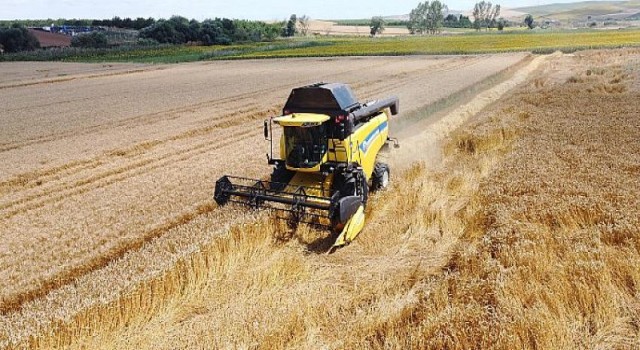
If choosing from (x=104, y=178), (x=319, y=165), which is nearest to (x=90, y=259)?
(x=319, y=165)

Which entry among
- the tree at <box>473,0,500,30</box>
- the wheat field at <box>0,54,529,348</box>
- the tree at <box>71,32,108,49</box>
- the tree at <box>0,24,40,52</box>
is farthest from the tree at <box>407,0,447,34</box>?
the wheat field at <box>0,54,529,348</box>

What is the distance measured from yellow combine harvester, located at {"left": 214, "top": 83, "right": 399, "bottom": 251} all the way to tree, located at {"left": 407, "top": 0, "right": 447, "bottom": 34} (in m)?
151

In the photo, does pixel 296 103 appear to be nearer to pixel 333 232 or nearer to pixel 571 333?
pixel 333 232

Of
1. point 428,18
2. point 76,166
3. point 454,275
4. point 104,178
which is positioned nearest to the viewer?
point 454,275

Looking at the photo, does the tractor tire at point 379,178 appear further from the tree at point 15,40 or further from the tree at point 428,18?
the tree at point 428,18

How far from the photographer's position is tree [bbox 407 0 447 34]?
152 meters

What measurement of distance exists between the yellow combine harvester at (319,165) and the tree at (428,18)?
151131 millimetres

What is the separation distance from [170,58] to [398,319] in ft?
212

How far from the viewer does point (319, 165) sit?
9656 millimetres

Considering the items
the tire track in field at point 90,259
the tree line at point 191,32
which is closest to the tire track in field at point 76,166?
the tire track in field at point 90,259

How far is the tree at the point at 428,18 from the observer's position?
151625mm

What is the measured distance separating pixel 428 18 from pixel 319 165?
153 metres

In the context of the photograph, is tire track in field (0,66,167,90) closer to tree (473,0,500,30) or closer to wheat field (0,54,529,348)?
wheat field (0,54,529,348)

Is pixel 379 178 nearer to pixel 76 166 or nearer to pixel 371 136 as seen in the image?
pixel 371 136
